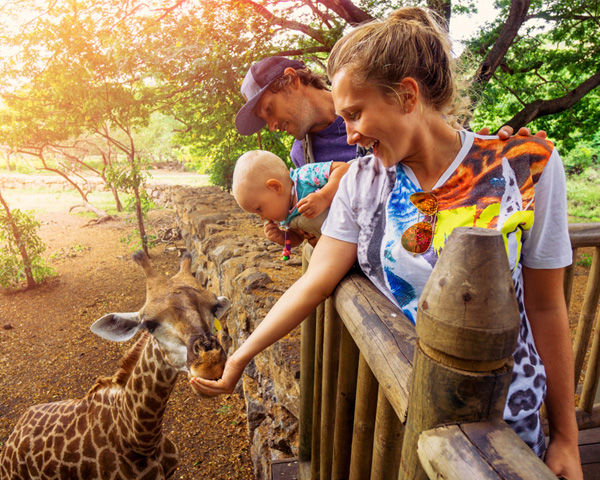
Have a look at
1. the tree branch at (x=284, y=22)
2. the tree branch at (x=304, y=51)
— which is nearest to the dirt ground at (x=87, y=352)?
the tree branch at (x=304, y=51)

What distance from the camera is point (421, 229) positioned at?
1178 millimetres

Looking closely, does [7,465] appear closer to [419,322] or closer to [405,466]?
[405,466]

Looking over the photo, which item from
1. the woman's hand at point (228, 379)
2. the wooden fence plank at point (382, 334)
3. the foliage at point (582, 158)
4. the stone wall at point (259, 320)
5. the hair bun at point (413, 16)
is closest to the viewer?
the wooden fence plank at point (382, 334)

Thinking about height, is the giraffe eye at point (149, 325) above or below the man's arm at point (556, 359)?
below

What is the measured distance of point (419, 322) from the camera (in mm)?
689

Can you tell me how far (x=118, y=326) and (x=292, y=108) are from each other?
1733 mm

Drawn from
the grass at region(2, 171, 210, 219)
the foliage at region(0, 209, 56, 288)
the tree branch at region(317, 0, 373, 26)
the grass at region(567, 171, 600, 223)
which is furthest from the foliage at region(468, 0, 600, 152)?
the grass at region(2, 171, 210, 219)

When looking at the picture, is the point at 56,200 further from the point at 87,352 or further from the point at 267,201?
the point at 267,201

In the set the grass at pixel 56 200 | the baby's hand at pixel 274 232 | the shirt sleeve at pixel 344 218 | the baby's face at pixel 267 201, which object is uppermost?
the shirt sleeve at pixel 344 218

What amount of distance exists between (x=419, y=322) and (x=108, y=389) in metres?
2.89

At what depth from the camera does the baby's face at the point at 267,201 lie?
2.19 metres

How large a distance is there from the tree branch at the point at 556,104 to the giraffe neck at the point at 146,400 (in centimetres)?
673

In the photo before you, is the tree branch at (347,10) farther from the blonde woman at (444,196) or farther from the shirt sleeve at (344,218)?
the shirt sleeve at (344,218)

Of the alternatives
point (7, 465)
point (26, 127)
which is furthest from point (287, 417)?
point (26, 127)
